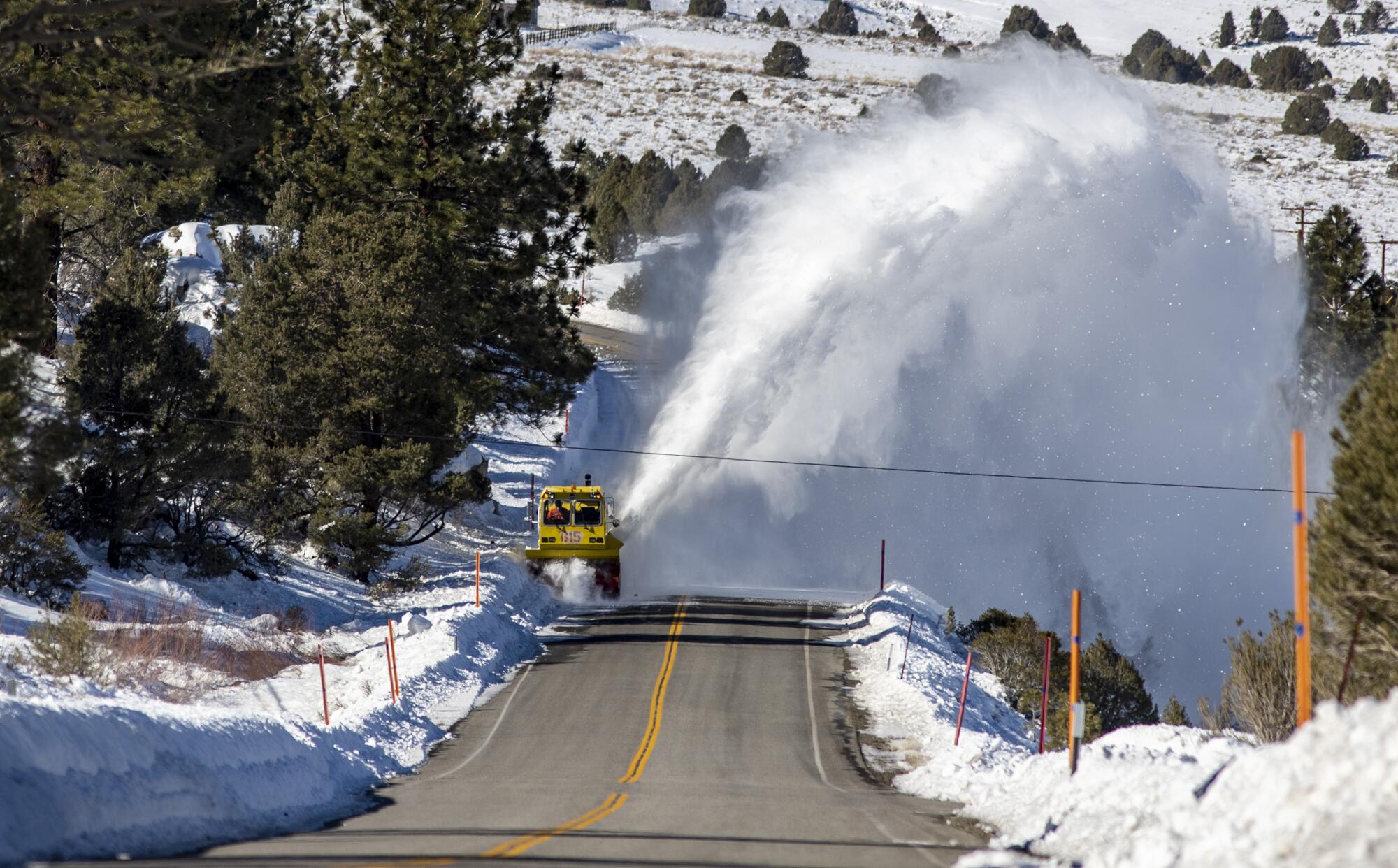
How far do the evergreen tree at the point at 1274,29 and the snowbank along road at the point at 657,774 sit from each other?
15158cm

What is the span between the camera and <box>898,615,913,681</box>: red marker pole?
2742 centimetres

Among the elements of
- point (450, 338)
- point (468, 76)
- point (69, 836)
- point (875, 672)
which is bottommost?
point (875, 672)

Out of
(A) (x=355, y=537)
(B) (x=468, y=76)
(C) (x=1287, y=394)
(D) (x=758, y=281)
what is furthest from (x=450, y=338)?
(C) (x=1287, y=394)

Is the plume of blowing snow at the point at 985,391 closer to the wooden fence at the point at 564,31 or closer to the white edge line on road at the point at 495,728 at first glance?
the white edge line on road at the point at 495,728

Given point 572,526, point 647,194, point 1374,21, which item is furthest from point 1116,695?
point 1374,21

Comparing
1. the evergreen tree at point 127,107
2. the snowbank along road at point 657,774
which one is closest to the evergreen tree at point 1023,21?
the evergreen tree at point 127,107

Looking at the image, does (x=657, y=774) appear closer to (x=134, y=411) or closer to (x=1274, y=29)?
(x=134, y=411)

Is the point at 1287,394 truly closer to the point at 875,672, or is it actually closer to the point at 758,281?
the point at 758,281

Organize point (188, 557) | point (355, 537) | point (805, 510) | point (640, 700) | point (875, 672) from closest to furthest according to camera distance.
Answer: point (640, 700)
point (875, 672)
point (188, 557)
point (355, 537)
point (805, 510)

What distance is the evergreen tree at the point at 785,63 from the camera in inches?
5167

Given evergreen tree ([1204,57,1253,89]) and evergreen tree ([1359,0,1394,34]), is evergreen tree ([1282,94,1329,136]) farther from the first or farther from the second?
evergreen tree ([1359,0,1394,34])

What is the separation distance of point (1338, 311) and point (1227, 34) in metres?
116

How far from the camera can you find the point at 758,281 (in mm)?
45781

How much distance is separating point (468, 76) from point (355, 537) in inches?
517
